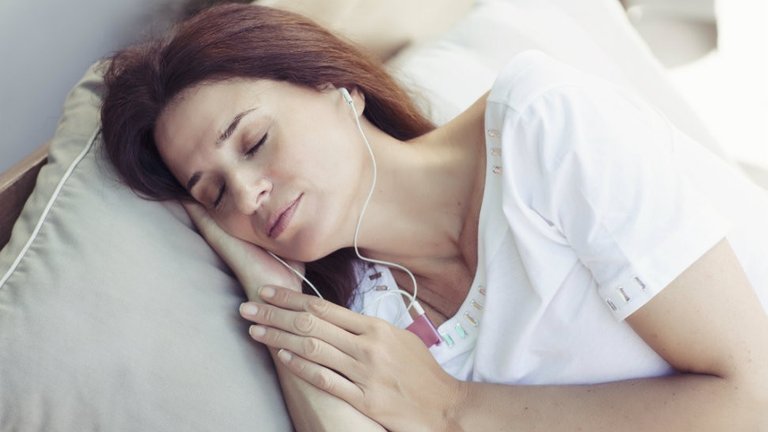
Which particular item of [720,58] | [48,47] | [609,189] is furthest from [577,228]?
[720,58]

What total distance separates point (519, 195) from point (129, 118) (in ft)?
1.78

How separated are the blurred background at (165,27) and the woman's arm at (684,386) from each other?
77cm

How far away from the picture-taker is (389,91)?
124cm

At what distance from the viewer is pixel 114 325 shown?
3.14ft

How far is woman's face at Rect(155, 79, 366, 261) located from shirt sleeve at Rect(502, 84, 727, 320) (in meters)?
0.23

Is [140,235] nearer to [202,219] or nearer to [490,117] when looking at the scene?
[202,219]

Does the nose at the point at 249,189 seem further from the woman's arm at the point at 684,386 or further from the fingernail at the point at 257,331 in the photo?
the woman's arm at the point at 684,386

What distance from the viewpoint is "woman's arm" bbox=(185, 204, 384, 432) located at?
98 centimetres

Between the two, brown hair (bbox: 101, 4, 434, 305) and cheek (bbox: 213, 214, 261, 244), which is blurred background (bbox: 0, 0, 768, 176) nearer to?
brown hair (bbox: 101, 4, 434, 305)

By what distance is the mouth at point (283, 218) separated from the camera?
3.52ft

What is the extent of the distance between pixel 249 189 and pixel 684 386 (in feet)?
1.96

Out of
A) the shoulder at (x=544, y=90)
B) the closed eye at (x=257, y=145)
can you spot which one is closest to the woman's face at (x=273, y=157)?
the closed eye at (x=257, y=145)

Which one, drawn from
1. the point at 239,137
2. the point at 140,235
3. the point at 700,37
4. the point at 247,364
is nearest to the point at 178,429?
the point at 247,364

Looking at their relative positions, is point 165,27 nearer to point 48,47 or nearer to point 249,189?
point 48,47
